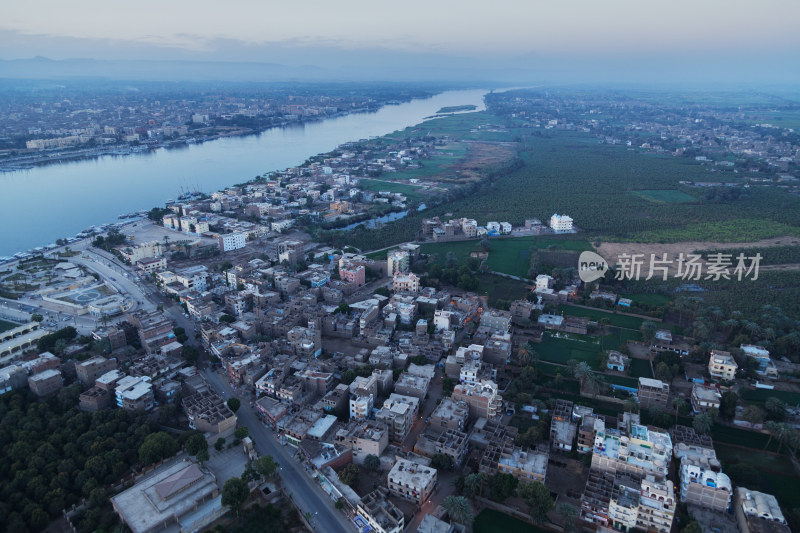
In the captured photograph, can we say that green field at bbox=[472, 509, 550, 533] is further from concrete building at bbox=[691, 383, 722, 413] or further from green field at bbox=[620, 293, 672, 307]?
green field at bbox=[620, 293, 672, 307]

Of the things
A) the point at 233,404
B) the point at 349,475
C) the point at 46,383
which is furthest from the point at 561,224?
the point at 46,383

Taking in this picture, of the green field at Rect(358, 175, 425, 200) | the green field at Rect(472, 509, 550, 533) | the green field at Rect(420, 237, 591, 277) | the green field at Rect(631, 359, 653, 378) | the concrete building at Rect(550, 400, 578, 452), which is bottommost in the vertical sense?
the green field at Rect(472, 509, 550, 533)

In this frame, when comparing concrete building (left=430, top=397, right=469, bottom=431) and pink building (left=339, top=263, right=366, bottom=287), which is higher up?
pink building (left=339, top=263, right=366, bottom=287)

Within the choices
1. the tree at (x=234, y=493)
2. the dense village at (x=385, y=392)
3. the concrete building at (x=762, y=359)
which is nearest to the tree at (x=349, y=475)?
the dense village at (x=385, y=392)

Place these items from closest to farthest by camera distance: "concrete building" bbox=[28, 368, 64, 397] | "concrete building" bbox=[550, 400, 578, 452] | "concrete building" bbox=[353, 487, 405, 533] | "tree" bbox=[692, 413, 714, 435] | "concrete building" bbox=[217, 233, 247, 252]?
"concrete building" bbox=[353, 487, 405, 533] < "concrete building" bbox=[550, 400, 578, 452] < "tree" bbox=[692, 413, 714, 435] < "concrete building" bbox=[28, 368, 64, 397] < "concrete building" bbox=[217, 233, 247, 252]

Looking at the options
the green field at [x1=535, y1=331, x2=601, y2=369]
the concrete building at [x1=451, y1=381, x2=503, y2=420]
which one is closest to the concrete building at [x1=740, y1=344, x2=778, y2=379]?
the green field at [x1=535, y1=331, x2=601, y2=369]

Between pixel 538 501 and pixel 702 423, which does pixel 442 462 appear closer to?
pixel 538 501

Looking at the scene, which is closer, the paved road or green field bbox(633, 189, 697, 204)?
the paved road

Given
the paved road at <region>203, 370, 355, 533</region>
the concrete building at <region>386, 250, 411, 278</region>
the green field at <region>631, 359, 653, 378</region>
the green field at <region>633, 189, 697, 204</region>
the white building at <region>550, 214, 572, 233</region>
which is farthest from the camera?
the green field at <region>633, 189, 697, 204</region>
